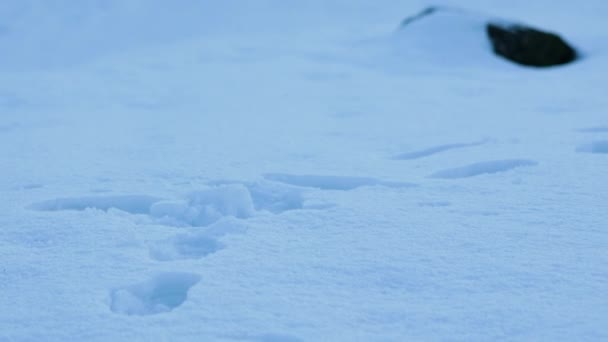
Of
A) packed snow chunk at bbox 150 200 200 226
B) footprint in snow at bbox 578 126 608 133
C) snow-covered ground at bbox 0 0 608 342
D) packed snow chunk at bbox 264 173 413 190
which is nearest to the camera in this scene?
snow-covered ground at bbox 0 0 608 342

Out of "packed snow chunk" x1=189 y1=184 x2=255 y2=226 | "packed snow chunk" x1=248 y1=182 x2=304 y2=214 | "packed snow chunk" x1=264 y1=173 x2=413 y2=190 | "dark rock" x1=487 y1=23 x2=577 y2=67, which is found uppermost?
"packed snow chunk" x1=189 y1=184 x2=255 y2=226

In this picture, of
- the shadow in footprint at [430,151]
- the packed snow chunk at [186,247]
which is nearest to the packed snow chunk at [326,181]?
the shadow in footprint at [430,151]

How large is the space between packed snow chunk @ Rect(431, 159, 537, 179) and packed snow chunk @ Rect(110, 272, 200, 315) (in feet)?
4.46

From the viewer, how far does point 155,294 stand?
202 cm

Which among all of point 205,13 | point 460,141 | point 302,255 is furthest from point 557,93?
point 205,13

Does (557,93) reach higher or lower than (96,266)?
lower

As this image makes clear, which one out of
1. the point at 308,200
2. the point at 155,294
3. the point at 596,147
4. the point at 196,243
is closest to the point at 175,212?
the point at 196,243

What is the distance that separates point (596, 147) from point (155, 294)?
222cm

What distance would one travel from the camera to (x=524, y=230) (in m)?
2.33

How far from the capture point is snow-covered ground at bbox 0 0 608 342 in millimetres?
1840

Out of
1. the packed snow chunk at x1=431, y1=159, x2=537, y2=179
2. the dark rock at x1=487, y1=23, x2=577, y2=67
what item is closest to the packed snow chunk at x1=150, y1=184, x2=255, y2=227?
the packed snow chunk at x1=431, y1=159, x2=537, y2=179

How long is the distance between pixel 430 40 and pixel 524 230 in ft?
13.5

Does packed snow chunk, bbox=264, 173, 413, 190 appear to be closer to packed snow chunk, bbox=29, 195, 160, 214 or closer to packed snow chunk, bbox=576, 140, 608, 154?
packed snow chunk, bbox=29, 195, 160, 214

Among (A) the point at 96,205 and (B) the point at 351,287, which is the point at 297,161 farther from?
(B) the point at 351,287
